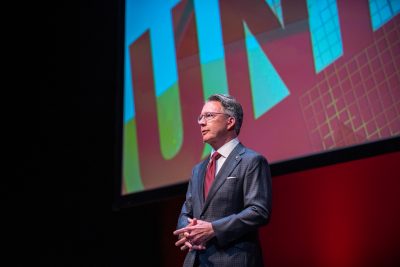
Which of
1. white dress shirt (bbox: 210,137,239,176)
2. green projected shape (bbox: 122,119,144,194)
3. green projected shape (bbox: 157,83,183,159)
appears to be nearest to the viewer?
white dress shirt (bbox: 210,137,239,176)

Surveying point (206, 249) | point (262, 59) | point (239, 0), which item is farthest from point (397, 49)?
point (206, 249)

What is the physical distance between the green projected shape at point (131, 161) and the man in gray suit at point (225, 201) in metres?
1.58

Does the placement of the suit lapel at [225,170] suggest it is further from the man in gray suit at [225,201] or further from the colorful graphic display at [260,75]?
the colorful graphic display at [260,75]

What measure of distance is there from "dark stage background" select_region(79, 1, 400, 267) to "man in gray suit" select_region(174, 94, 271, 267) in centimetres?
88

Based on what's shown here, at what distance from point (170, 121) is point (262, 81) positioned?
0.82 meters

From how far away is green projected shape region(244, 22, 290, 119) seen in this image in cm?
293

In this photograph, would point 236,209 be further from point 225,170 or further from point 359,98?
point 359,98

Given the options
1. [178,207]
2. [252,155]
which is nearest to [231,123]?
[252,155]

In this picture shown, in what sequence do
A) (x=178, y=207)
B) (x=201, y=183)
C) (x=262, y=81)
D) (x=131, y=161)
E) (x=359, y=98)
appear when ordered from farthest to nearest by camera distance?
1. (x=178, y=207)
2. (x=131, y=161)
3. (x=262, y=81)
4. (x=359, y=98)
5. (x=201, y=183)

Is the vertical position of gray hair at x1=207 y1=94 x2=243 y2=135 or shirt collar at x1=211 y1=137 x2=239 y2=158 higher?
gray hair at x1=207 y1=94 x2=243 y2=135

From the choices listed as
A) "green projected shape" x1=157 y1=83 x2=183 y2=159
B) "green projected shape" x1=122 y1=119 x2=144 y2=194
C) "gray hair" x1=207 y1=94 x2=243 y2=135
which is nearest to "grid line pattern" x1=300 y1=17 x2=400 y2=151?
"gray hair" x1=207 y1=94 x2=243 y2=135

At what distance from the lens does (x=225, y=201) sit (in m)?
1.85

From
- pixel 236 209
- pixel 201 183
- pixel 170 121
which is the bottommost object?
pixel 236 209

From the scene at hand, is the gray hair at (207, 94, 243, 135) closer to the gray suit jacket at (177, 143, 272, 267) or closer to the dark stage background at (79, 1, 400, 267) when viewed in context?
the gray suit jacket at (177, 143, 272, 267)
